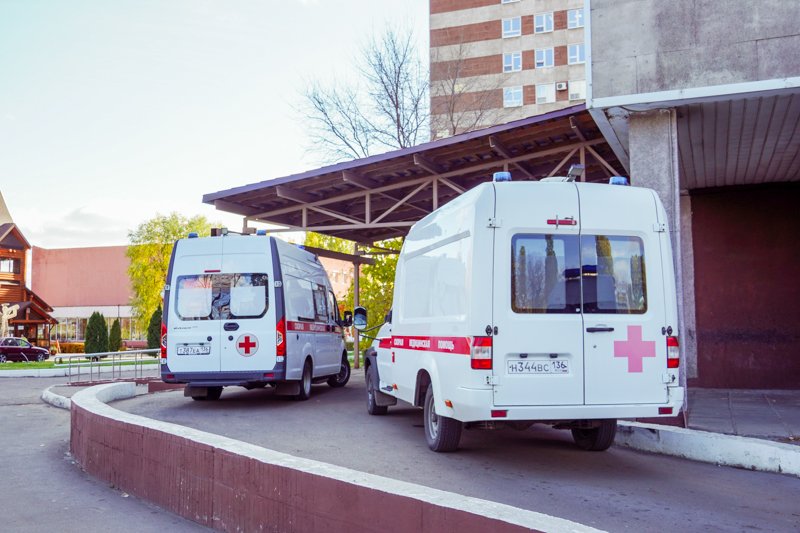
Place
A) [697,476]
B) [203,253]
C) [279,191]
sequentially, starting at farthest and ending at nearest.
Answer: [279,191], [203,253], [697,476]

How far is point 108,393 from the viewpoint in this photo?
14852mm

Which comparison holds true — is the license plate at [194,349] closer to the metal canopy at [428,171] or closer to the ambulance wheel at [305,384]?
the ambulance wheel at [305,384]

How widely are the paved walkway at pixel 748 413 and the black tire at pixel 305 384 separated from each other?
633 cm

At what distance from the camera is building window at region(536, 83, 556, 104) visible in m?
54.6

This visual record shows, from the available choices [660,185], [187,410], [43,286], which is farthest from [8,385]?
[43,286]

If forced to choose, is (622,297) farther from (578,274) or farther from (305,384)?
(305,384)

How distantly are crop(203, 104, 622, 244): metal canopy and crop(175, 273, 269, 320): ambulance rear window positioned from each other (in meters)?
4.42

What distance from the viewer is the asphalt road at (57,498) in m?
6.34

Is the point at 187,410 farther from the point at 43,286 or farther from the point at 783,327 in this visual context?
the point at 43,286

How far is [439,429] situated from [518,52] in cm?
4951

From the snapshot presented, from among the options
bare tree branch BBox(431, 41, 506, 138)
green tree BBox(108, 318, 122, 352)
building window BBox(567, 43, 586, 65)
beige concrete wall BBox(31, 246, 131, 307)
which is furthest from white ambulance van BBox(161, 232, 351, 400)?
beige concrete wall BBox(31, 246, 131, 307)

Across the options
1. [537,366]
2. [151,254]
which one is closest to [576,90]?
[151,254]

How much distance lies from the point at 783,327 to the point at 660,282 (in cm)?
882

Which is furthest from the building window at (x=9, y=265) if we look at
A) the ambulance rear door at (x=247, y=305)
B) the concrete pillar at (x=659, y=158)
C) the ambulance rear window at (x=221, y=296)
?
the concrete pillar at (x=659, y=158)
